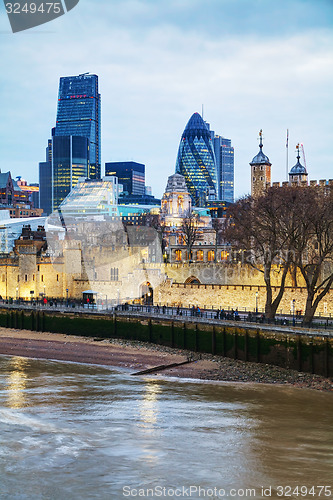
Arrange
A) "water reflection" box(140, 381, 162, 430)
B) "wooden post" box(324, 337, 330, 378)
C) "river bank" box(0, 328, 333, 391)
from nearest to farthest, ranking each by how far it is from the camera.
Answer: "water reflection" box(140, 381, 162, 430)
"wooden post" box(324, 337, 330, 378)
"river bank" box(0, 328, 333, 391)

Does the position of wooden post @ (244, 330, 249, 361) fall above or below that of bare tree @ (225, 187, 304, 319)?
below

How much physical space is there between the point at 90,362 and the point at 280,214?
66.5 feet

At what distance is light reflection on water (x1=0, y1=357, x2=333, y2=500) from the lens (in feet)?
78.4

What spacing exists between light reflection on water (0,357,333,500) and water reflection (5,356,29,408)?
0.11 m

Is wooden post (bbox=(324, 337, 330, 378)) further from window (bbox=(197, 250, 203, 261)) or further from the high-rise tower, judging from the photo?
window (bbox=(197, 250, 203, 261))

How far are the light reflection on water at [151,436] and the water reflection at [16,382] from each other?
0.11 meters

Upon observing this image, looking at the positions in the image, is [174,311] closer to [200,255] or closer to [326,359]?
[326,359]

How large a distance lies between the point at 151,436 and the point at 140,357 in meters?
20.4

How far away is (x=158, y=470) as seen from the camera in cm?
2469

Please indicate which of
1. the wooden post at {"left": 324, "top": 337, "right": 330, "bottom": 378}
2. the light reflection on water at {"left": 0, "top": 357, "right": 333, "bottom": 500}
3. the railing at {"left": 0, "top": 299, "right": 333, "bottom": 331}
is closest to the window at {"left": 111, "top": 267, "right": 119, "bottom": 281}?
the railing at {"left": 0, "top": 299, "right": 333, "bottom": 331}

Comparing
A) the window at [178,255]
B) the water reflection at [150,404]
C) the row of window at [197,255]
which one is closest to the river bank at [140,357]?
the water reflection at [150,404]

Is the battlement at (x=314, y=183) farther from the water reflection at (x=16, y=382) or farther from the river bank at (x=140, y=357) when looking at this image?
the water reflection at (x=16, y=382)

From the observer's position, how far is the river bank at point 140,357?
4097cm

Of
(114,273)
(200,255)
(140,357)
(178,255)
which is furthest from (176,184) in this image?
(140,357)
